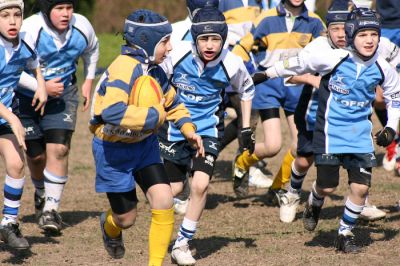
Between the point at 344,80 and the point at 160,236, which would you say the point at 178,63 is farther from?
the point at 160,236

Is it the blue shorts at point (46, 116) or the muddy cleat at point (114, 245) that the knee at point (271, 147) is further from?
the muddy cleat at point (114, 245)

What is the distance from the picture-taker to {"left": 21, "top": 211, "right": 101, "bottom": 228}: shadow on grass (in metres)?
9.29

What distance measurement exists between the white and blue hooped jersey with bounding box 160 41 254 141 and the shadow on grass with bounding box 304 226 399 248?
1239 millimetres

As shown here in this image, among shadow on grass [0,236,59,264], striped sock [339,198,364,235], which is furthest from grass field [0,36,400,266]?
striped sock [339,198,364,235]

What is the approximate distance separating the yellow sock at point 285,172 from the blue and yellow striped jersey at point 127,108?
9.16 feet

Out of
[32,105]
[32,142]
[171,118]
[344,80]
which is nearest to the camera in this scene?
[171,118]

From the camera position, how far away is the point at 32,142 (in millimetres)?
9023

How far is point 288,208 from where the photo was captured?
30.1ft

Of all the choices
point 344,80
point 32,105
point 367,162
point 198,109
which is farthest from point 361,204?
point 32,105

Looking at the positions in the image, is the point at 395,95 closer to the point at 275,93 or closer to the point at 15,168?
the point at 275,93

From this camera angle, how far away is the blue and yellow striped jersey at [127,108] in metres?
6.49

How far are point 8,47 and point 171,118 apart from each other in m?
1.59

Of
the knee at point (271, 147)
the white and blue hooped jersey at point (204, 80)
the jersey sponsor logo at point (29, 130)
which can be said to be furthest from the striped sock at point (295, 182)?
the jersey sponsor logo at point (29, 130)

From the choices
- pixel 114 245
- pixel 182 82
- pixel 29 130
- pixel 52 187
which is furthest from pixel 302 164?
pixel 29 130
